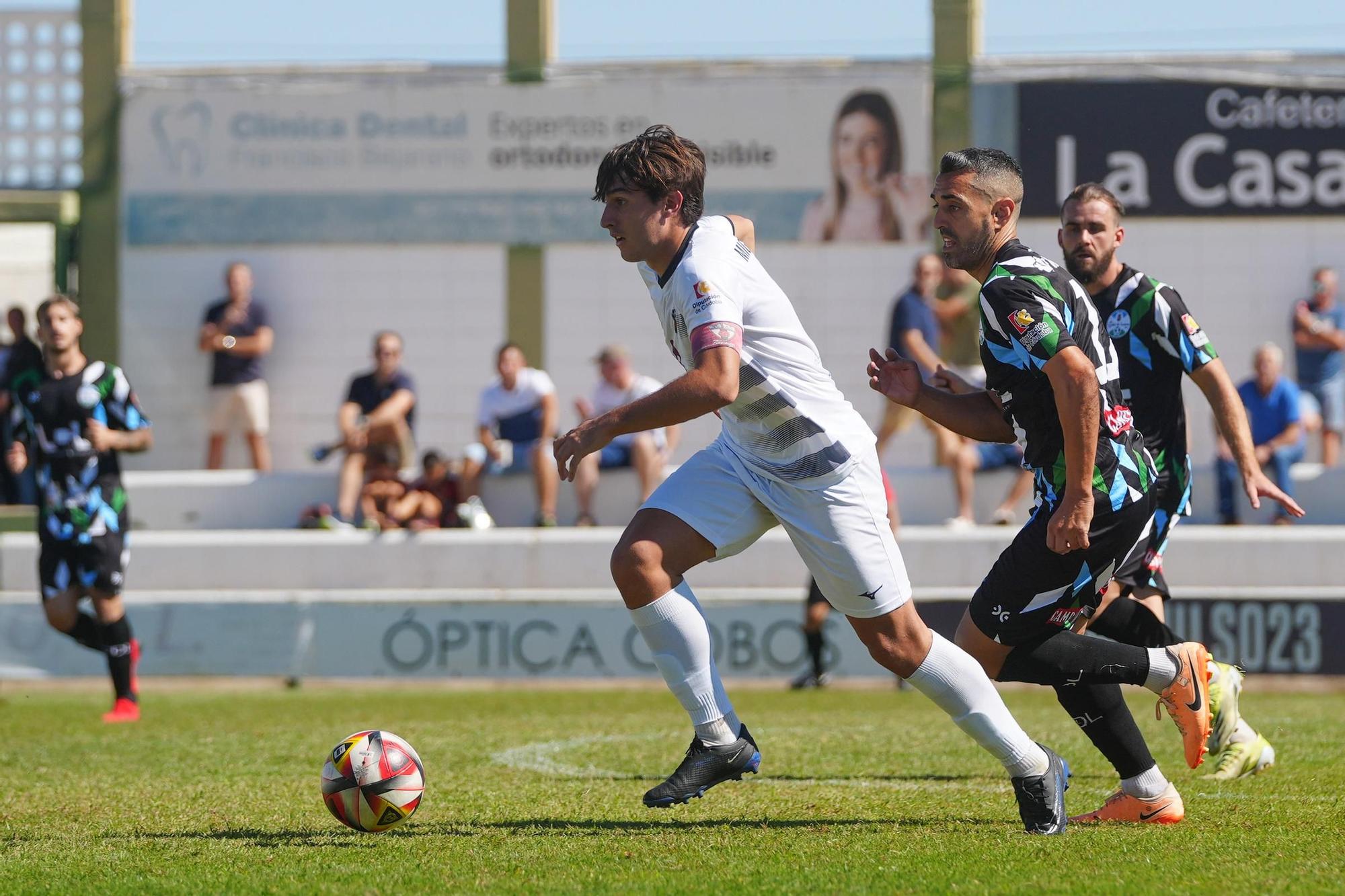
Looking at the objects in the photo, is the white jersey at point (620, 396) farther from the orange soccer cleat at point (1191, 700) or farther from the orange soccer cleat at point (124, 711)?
the orange soccer cleat at point (1191, 700)

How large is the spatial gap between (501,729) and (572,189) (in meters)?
Result: 10.4

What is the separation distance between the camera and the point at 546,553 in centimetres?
1559

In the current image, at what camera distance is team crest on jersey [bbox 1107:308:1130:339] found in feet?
22.0

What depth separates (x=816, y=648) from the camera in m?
13.2

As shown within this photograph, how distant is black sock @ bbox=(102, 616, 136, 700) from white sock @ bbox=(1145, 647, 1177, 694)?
6660mm

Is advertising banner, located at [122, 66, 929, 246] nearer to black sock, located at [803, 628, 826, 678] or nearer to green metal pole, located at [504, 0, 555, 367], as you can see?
green metal pole, located at [504, 0, 555, 367]

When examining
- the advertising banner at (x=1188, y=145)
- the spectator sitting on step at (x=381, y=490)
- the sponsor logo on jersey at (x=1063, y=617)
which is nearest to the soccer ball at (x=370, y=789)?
the sponsor logo on jersey at (x=1063, y=617)

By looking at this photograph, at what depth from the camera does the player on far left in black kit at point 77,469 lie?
9.86m

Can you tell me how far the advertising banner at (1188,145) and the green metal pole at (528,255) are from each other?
5.24 metres

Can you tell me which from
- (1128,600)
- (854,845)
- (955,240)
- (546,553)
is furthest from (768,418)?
(546,553)

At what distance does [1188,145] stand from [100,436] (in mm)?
12605

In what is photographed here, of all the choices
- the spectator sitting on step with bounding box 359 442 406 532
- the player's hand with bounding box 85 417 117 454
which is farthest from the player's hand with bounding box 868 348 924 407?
the spectator sitting on step with bounding box 359 442 406 532

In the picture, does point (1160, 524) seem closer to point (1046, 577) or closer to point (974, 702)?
point (1046, 577)

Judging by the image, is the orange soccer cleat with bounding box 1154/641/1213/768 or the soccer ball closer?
the soccer ball
